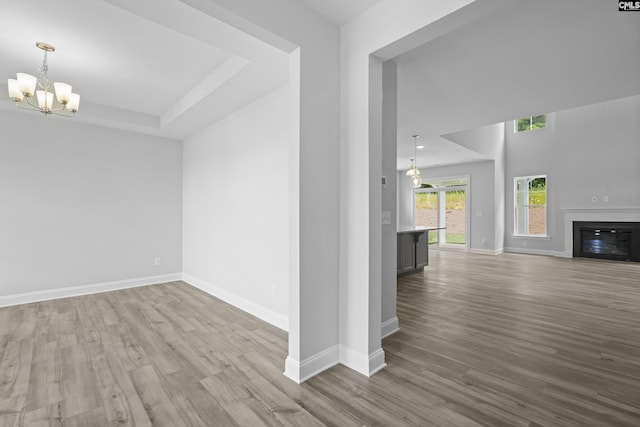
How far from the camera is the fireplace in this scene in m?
6.85

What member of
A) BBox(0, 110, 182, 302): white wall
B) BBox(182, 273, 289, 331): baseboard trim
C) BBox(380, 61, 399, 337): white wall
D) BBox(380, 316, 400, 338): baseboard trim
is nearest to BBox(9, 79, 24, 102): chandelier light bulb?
BBox(0, 110, 182, 302): white wall

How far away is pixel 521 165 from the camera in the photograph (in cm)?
864

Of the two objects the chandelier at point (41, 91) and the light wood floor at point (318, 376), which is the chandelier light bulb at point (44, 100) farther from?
the light wood floor at point (318, 376)

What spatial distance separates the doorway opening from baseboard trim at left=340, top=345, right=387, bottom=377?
7.65 metres

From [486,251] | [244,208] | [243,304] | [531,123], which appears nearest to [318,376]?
[243,304]

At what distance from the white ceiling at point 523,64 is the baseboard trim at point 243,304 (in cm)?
301

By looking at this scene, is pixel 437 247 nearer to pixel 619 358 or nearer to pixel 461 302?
pixel 461 302

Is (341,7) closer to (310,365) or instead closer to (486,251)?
(310,365)

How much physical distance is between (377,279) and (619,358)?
2119 millimetres

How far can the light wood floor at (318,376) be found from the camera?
5.69 feet

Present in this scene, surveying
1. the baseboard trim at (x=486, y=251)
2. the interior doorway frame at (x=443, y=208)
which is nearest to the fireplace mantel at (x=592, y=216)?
the baseboard trim at (x=486, y=251)

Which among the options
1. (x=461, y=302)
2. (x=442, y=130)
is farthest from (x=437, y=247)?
(x=461, y=302)

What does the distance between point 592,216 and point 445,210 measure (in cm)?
365

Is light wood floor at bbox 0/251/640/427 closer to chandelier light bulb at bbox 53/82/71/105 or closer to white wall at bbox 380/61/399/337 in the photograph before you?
white wall at bbox 380/61/399/337
